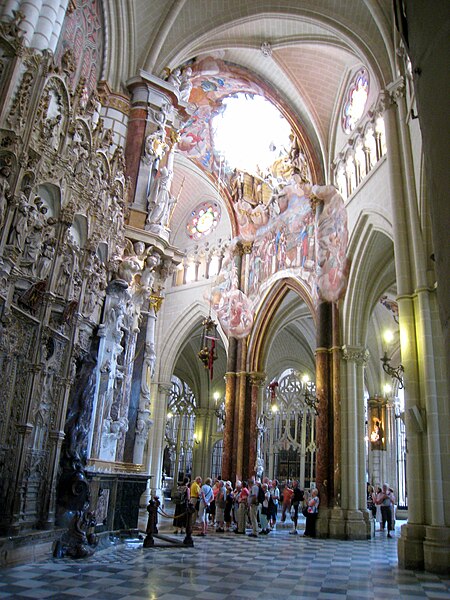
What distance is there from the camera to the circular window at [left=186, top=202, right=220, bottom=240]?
24.0 m

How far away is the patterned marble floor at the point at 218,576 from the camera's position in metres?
5.42

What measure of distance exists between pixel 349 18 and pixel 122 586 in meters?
13.3

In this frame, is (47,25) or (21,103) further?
(47,25)

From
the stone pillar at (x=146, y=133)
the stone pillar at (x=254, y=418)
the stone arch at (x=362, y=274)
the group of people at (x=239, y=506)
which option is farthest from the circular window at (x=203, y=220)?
the group of people at (x=239, y=506)

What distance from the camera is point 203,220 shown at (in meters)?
24.5

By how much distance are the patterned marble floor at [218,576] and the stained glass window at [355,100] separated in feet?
38.3

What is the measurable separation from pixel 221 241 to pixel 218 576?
698 inches

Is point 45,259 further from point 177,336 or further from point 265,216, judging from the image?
point 177,336

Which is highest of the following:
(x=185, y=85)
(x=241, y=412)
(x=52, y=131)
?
(x=185, y=85)

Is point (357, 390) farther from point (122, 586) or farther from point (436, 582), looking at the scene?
point (122, 586)

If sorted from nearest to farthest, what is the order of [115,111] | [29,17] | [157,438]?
[29,17] < [115,111] < [157,438]

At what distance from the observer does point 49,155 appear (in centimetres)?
764

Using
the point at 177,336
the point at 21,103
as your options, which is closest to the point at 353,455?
the point at 21,103

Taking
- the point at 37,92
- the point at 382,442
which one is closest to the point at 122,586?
the point at 37,92
